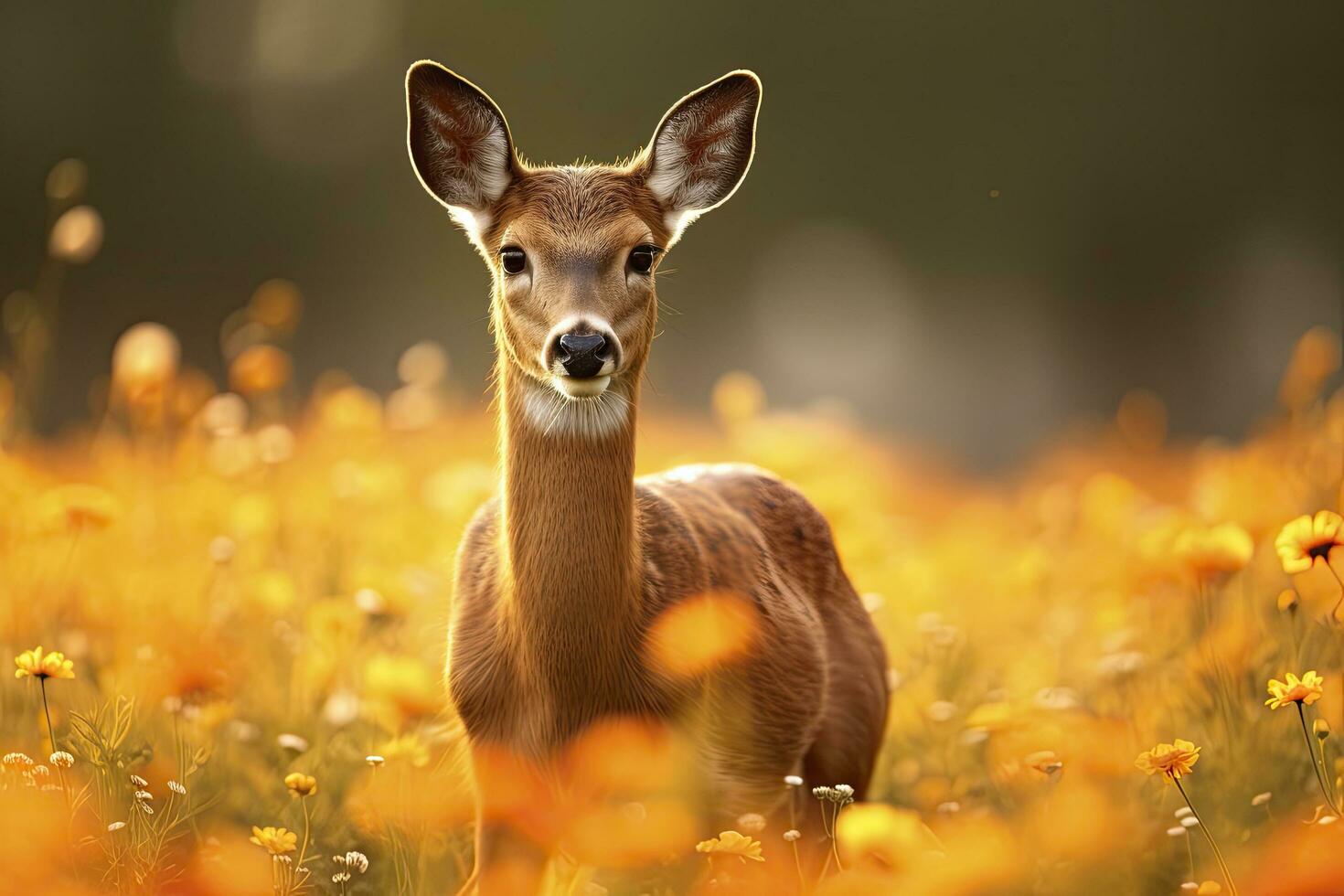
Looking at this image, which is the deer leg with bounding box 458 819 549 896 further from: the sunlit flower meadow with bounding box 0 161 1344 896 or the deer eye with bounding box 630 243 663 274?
the deer eye with bounding box 630 243 663 274

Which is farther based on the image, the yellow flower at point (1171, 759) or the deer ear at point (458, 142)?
the deer ear at point (458, 142)

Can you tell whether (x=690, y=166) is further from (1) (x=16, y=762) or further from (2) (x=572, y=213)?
(1) (x=16, y=762)

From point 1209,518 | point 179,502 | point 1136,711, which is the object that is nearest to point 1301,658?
point 1136,711

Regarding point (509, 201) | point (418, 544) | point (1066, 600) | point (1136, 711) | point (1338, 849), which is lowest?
point (1338, 849)

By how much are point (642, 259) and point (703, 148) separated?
0.51 m

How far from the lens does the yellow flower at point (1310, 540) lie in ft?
9.82

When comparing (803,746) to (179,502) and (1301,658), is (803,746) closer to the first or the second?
(1301,658)

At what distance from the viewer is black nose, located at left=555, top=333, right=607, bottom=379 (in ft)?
10.6

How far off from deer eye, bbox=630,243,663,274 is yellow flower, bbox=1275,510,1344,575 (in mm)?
1603

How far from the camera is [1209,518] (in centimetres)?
450

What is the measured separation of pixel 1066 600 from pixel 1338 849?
2.89 metres

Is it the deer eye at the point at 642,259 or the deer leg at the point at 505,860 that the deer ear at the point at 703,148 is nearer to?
the deer eye at the point at 642,259

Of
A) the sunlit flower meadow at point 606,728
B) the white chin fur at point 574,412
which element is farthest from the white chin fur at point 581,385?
the sunlit flower meadow at point 606,728

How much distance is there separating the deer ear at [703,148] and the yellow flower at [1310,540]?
65.7 inches
